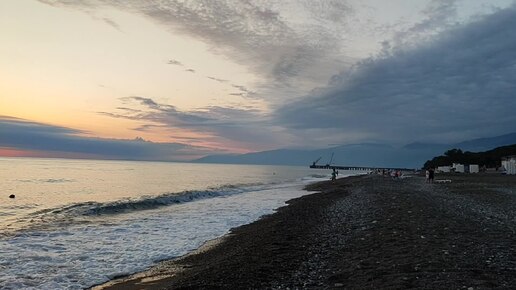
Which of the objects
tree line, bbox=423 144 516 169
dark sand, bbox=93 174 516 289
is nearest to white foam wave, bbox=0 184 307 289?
dark sand, bbox=93 174 516 289

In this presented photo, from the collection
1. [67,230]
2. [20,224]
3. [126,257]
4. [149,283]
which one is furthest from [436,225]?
[20,224]

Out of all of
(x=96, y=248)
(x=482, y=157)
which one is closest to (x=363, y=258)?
(x=96, y=248)

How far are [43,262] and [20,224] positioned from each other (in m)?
10.2

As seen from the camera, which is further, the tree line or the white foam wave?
the tree line

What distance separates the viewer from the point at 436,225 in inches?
512

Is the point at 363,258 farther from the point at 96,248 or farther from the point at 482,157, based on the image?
the point at 482,157

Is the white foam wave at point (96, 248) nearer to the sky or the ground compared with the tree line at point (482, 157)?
nearer to the ground

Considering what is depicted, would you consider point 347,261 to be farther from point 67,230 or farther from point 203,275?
point 67,230

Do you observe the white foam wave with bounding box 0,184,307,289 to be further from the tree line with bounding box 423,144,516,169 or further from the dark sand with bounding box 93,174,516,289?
the tree line with bounding box 423,144,516,169

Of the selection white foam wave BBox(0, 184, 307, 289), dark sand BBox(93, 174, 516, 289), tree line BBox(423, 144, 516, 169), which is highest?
tree line BBox(423, 144, 516, 169)

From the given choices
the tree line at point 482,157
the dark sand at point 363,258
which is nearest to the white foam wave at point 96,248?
the dark sand at point 363,258

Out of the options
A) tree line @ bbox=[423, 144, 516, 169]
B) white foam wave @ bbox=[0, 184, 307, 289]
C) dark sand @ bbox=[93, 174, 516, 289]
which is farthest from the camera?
tree line @ bbox=[423, 144, 516, 169]

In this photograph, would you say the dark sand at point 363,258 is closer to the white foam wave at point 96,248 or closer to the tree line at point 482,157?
the white foam wave at point 96,248

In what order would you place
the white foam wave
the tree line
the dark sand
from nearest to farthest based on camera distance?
1. the dark sand
2. the white foam wave
3. the tree line
